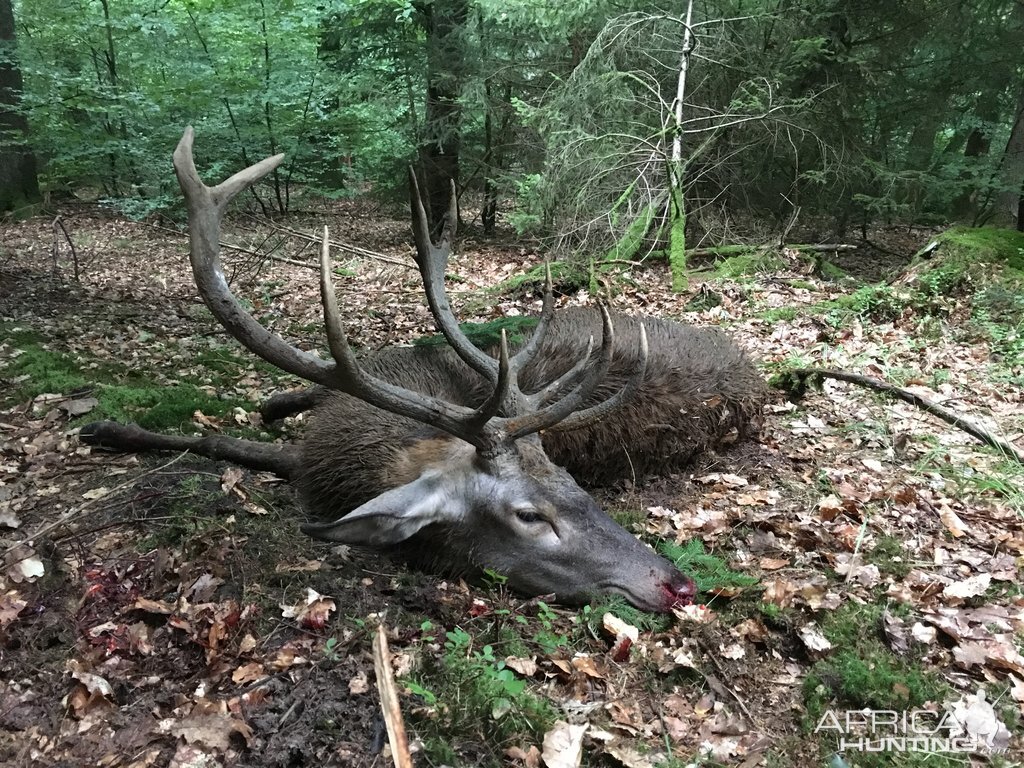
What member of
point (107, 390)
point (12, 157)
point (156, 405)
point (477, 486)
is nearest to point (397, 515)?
point (477, 486)

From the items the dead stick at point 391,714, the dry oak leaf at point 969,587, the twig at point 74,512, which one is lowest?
the dry oak leaf at point 969,587

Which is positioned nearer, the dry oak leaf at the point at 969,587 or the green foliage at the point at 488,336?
the dry oak leaf at the point at 969,587

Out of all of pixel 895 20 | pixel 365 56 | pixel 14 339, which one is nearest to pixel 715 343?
pixel 14 339

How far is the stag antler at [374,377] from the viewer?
322cm

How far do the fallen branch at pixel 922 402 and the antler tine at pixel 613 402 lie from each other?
272cm

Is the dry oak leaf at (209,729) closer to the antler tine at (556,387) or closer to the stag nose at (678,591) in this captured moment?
the stag nose at (678,591)

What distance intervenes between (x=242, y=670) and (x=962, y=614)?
3129 mm

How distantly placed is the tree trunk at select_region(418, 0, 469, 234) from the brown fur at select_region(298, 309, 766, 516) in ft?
23.1

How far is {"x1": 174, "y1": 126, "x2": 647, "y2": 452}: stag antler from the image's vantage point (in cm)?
322

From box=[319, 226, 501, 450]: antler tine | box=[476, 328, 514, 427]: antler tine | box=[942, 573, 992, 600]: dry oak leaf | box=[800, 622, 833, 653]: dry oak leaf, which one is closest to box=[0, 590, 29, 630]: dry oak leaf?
box=[319, 226, 501, 450]: antler tine

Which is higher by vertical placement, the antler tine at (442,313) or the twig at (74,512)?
the antler tine at (442,313)

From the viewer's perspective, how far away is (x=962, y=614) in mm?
3121

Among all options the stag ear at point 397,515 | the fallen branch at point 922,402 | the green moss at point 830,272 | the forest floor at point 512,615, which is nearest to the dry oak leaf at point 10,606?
the forest floor at point 512,615

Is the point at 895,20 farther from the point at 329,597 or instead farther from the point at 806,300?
the point at 329,597
